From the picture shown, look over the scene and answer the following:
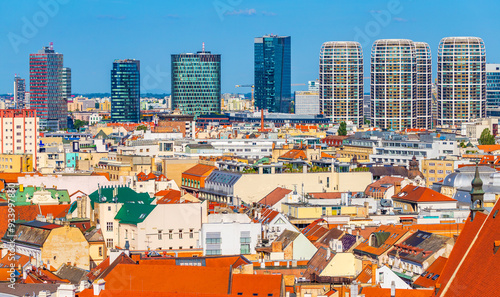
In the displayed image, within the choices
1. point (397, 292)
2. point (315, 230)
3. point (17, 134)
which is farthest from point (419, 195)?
point (17, 134)

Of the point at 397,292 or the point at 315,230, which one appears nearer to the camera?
the point at 397,292


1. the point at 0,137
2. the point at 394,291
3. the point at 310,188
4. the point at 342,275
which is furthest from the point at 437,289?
the point at 0,137

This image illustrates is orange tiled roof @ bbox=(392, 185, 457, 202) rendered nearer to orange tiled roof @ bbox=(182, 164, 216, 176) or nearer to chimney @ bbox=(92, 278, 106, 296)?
orange tiled roof @ bbox=(182, 164, 216, 176)

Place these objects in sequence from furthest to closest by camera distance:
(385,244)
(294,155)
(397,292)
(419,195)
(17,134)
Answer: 1. (17,134)
2. (294,155)
3. (419,195)
4. (385,244)
5. (397,292)

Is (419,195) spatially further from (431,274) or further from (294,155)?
(294,155)

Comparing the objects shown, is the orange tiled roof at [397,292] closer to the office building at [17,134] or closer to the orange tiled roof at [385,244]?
the orange tiled roof at [385,244]

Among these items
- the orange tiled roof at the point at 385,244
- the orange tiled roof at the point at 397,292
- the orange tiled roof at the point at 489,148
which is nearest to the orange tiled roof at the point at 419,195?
the orange tiled roof at the point at 385,244
